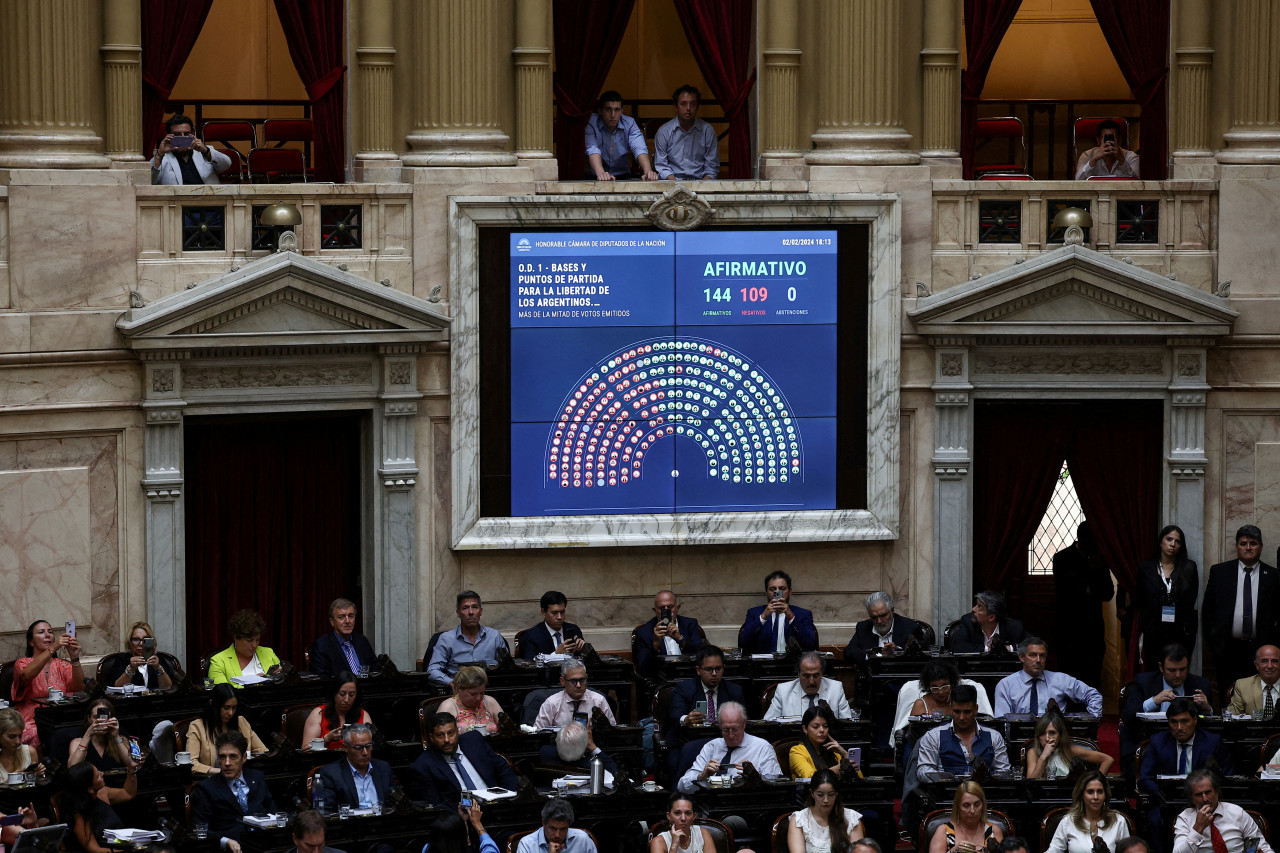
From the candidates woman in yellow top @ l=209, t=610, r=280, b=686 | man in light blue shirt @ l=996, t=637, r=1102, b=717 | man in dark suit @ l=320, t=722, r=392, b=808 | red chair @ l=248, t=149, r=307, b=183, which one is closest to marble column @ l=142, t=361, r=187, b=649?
woman in yellow top @ l=209, t=610, r=280, b=686

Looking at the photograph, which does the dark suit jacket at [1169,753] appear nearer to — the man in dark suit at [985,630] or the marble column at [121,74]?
the man in dark suit at [985,630]

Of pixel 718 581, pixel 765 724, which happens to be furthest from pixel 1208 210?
pixel 765 724

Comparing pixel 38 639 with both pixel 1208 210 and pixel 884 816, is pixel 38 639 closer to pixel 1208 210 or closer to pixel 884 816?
pixel 884 816

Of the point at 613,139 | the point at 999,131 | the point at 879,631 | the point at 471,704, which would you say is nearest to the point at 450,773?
the point at 471,704

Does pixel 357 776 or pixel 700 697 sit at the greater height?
pixel 700 697

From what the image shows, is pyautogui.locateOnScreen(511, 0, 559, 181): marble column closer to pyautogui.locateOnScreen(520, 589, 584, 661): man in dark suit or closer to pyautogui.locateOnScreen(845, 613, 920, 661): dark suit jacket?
pyautogui.locateOnScreen(520, 589, 584, 661): man in dark suit

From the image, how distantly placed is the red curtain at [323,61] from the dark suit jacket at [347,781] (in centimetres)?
547

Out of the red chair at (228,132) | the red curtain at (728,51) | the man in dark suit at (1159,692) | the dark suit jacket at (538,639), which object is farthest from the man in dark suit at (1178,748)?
the red chair at (228,132)

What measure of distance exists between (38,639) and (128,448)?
1758 millimetres

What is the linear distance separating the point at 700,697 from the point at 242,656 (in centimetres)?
293

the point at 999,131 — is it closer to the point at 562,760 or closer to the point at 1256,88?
the point at 1256,88

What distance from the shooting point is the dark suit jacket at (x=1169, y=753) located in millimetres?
13180

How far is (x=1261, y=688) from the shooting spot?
14422mm

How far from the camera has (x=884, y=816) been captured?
1270 centimetres
